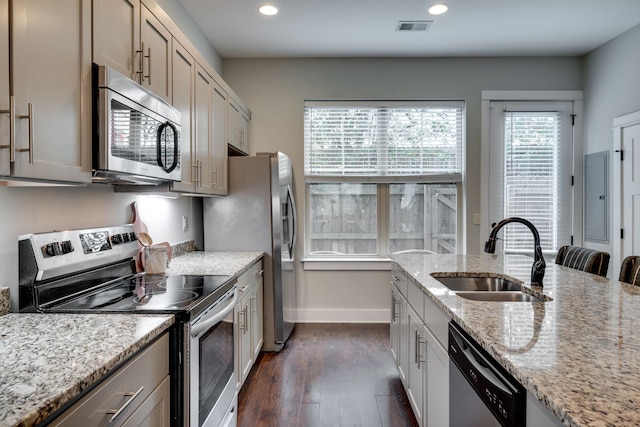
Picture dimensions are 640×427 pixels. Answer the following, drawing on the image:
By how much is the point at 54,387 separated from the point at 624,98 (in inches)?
177

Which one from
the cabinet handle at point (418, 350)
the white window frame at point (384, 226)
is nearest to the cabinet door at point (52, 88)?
the cabinet handle at point (418, 350)

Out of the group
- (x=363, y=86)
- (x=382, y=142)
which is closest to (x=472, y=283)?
(x=382, y=142)

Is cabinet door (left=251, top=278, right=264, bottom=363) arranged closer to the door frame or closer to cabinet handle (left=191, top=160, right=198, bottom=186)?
cabinet handle (left=191, top=160, right=198, bottom=186)

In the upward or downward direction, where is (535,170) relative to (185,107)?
downward

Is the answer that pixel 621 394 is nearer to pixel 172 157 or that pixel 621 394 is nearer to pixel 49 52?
pixel 49 52

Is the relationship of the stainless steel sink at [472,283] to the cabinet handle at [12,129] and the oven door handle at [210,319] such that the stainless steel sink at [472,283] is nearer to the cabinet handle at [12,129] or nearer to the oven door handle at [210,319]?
the oven door handle at [210,319]

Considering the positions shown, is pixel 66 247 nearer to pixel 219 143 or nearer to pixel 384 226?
pixel 219 143

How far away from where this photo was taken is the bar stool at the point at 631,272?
6.39 feet

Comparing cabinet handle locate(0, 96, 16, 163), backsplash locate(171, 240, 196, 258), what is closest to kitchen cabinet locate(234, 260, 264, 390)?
backsplash locate(171, 240, 196, 258)

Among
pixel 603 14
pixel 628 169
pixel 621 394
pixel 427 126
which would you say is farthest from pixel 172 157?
pixel 628 169

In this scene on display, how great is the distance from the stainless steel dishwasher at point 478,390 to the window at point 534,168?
122 inches

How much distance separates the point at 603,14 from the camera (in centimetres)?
317

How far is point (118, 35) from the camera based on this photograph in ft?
5.26

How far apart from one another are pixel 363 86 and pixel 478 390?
3.53 meters
